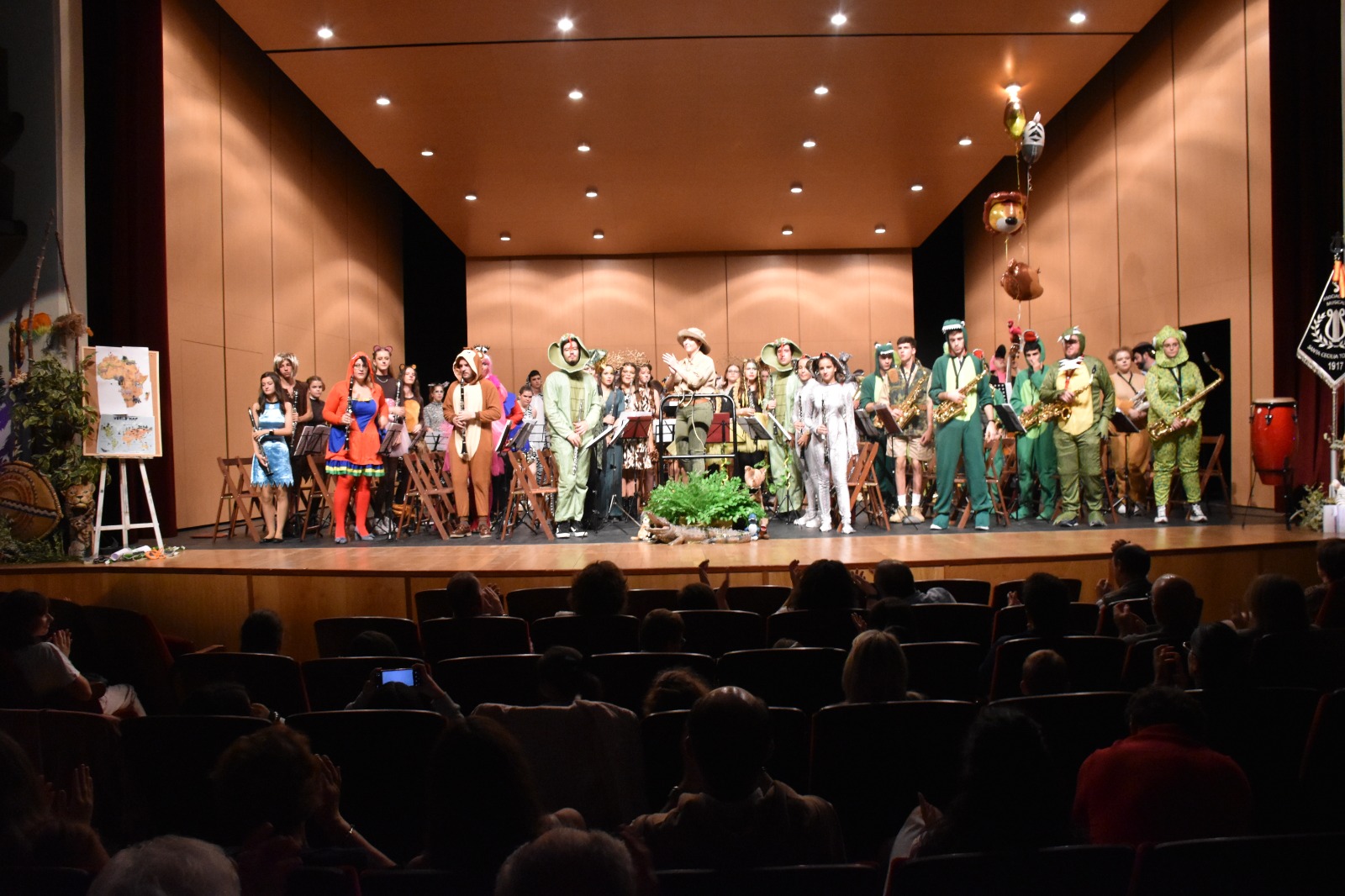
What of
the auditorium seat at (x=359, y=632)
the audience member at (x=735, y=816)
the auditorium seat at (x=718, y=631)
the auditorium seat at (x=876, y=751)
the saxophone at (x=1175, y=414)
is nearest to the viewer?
the audience member at (x=735, y=816)

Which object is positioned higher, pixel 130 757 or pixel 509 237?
pixel 509 237

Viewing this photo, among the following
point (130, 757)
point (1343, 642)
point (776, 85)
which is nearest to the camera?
point (130, 757)

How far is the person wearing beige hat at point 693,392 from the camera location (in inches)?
407

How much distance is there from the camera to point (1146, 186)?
10930 millimetres

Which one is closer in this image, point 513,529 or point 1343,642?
point 1343,642

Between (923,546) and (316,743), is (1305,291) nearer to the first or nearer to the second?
(923,546)

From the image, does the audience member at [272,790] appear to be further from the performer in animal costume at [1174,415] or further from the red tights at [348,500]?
the performer in animal costume at [1174,415]

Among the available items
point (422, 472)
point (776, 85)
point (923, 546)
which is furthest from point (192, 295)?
point (923, 546)

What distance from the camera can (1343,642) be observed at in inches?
116

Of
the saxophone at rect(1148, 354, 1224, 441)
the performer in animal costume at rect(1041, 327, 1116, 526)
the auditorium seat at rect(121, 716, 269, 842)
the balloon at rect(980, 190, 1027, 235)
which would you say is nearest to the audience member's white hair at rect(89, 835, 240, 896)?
the auditorium seat at rect(121, 716, 269, 842)

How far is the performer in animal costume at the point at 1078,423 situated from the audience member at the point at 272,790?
766cm

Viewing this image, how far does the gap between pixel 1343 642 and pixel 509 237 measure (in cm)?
1468

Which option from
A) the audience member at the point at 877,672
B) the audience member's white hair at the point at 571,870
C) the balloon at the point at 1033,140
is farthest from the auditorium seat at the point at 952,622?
the balloon at the point at 1033,140

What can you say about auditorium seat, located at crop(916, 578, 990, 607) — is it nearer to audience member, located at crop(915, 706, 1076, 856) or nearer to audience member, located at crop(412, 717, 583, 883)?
audience member, located at crop(915, 706, 1076, 856)
